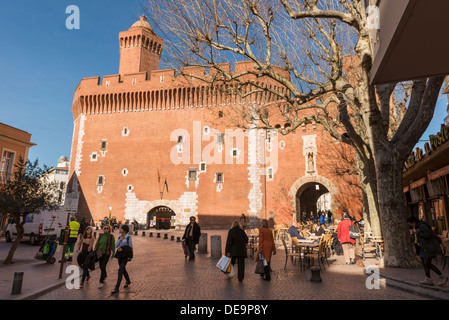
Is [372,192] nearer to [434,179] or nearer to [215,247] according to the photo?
[434,179]

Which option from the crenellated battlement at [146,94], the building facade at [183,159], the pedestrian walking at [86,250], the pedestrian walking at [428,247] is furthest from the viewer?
the crenellated battlement at [146,94]

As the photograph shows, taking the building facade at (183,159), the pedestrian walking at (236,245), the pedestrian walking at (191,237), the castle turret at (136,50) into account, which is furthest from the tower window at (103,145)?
A: the pedestrian walking at (236,245)

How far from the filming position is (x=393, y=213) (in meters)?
7.47

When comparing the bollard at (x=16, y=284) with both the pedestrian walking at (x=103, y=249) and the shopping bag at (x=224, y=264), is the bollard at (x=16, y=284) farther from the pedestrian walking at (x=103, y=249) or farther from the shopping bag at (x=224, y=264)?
the shopping bag at (x=224, y=264)

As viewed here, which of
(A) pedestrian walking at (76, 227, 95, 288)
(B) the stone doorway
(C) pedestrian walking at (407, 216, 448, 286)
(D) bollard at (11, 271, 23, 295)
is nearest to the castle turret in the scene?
(B) the stone doorway

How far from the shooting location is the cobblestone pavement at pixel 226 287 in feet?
16.5

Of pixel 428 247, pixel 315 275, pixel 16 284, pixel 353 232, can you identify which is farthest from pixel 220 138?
pixel 16 284

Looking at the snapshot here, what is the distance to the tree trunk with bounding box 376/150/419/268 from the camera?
7277 millimetres

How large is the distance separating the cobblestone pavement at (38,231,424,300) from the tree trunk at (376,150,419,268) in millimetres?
962

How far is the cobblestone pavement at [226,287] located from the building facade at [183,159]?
575 inches

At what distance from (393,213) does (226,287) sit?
4.86m

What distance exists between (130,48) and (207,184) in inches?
671
